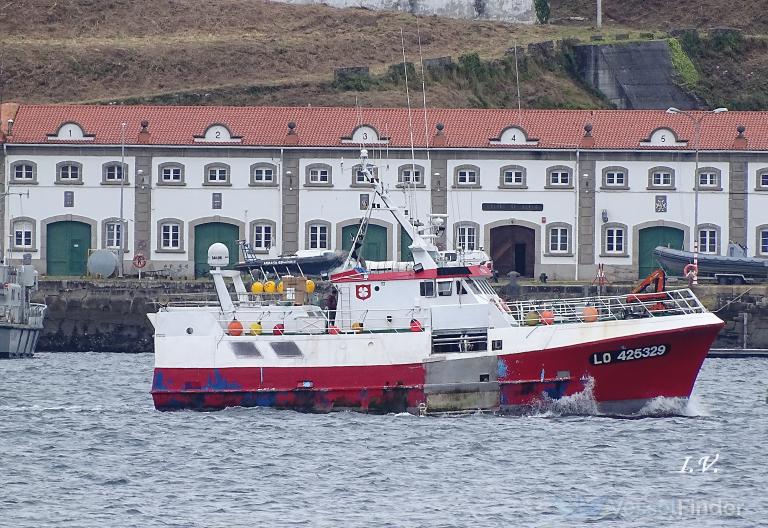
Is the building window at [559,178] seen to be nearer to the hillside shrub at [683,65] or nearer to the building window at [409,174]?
the building window at [409,174]

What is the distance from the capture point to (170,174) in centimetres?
7444

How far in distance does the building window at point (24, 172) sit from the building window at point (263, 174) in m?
9.18

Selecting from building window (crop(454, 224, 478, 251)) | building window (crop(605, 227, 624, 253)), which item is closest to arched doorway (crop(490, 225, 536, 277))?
building window (crop(454, 224, 478, 251))

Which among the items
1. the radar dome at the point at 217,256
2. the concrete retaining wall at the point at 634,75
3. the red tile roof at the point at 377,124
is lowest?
the radar dome at the point at 217,256

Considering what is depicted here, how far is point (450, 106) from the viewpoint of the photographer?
90438 millimetres

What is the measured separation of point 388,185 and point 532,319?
107ft

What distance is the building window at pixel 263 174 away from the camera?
243 ft

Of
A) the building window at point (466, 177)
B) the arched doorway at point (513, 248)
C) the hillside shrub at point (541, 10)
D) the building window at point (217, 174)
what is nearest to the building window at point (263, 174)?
the building window at point (217, 174)

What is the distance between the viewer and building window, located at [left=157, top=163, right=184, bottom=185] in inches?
2921

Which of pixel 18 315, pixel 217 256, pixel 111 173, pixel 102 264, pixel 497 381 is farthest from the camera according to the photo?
pixel 111 173

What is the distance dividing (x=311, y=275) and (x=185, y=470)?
35.6 m

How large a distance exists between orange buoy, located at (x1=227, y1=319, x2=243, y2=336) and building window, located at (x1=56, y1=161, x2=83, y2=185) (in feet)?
114

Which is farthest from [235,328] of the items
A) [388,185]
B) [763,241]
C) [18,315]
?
[763,241]
